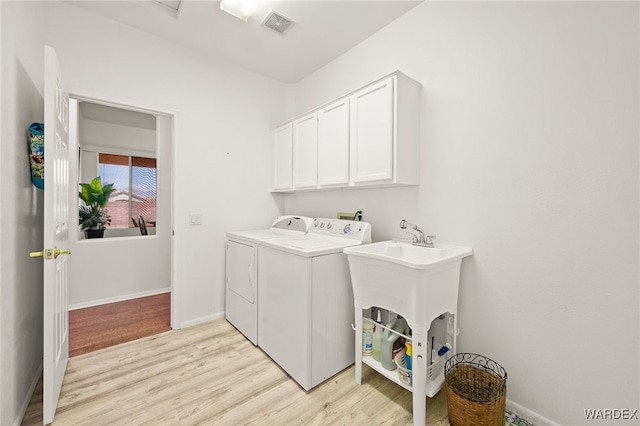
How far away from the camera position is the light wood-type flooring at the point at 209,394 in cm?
150

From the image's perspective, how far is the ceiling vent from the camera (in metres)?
2.11

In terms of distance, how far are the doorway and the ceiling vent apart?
3.97 feet

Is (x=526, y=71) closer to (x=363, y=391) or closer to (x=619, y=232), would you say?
(x=619, y=232)

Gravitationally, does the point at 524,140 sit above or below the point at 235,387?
above

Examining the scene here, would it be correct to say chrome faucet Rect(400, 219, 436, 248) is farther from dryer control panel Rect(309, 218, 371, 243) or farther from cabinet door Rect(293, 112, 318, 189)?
cabinet door Rect(293, 112, 318, 189)

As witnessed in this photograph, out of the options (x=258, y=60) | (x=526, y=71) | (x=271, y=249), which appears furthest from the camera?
(x=258, y=60)

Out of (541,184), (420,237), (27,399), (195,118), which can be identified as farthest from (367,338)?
(195,118)

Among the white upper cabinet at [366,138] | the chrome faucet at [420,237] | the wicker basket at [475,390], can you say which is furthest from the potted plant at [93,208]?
the wicker basket at [475,390]

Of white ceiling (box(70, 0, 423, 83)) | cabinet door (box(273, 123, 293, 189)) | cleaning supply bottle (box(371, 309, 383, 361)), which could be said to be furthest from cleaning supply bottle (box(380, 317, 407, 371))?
white ceiling (box(70, 0, 423, 83))

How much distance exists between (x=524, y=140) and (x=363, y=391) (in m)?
1.78

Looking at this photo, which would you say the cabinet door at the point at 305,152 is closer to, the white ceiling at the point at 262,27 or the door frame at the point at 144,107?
the white ceiling at the point at 262,27

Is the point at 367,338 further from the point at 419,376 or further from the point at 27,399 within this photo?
the point at 27,399

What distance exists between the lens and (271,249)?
6.66ft

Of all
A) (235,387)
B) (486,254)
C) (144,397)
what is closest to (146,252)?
(144,397)
